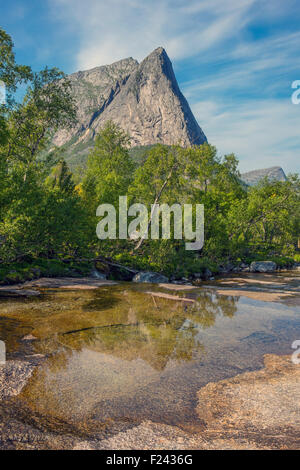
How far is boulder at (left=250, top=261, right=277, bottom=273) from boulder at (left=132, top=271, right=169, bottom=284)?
59.5ft

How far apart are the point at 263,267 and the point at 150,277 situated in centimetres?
2109

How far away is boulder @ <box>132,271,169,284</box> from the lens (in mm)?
26344

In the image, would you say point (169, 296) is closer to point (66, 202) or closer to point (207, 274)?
point (66, 202)

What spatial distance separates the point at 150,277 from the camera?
26.5m

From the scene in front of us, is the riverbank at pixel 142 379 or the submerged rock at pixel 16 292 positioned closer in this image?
the riverbank at pixel 142 379

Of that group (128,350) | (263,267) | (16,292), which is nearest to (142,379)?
(128,350)

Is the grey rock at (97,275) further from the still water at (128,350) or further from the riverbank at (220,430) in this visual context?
the riverbank at (220,430)

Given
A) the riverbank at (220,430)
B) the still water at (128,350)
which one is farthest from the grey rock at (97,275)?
the riverbank at (220,430)

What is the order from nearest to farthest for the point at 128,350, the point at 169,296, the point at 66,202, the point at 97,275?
the point at 128,350 → the point at 169,296 → the point at 66,202 → the point at 97,275

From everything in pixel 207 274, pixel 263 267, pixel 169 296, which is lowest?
→ pixel 263 267

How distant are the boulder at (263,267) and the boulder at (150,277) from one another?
59.5 feet

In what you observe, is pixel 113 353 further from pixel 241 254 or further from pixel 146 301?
pixel 241 254

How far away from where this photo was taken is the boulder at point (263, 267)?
131 ft
